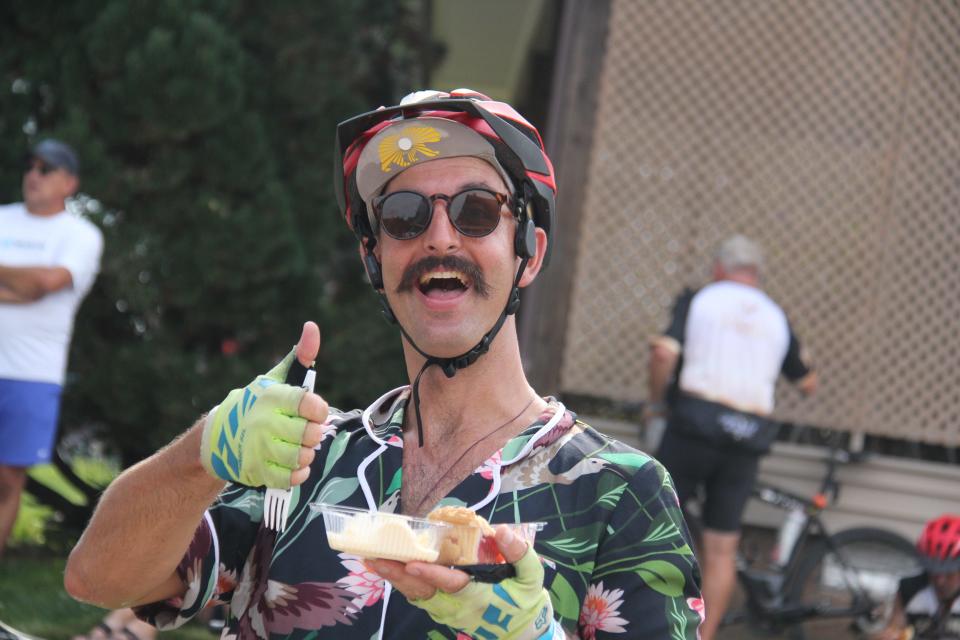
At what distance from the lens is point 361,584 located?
6.24ft

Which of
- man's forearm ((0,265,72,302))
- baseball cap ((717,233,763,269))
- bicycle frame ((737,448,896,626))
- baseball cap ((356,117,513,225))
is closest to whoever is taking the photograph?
baseball cap ((356,117,513,225))

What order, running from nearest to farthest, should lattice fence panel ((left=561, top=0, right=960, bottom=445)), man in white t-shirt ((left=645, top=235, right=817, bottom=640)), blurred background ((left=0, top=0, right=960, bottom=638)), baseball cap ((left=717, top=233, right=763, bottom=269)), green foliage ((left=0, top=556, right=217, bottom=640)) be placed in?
green foliage ((left=0, top=556, right=217, bottom=640)), man in white t-shirt ((left=645, top=235, right=817, bottom=640)), baseball cap ((left=717, top=233, right=763, bottom=269)), blurred background ((left=0, top=0, right=960, bottom=638)), lattice fence panel ((left=561, top=0, right=960, bottom=445))

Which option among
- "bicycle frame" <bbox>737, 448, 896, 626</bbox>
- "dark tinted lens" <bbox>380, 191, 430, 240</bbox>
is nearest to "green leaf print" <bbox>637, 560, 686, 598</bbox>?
"dark tinted lens" <bbox>380, 191, 430, 240</bbox>

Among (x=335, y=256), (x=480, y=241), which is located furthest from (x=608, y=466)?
(x=335, y=256)

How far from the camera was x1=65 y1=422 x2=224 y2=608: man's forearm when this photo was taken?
1.86 metres

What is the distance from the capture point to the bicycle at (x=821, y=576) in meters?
6.59

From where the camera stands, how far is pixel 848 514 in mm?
7078

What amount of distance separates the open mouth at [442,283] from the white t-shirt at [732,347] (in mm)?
3958

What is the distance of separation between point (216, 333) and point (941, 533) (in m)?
3.93

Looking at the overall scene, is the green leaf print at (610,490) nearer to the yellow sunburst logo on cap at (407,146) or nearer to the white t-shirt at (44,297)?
the yellow sunburst logo on cap at (407,146)

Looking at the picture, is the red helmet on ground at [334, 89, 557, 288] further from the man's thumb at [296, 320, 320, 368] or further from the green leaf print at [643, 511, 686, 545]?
the green leaf print at [643, 511, 686, 545]

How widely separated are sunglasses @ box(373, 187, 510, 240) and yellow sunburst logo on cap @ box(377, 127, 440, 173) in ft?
0.19

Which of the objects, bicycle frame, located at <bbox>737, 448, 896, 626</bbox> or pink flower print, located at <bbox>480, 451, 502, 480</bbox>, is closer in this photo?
pink flower print, located at <bbox>480, 451, 502, 480</bbox>

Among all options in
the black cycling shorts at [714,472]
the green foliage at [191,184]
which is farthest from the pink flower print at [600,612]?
the green foliage at [191,184]
